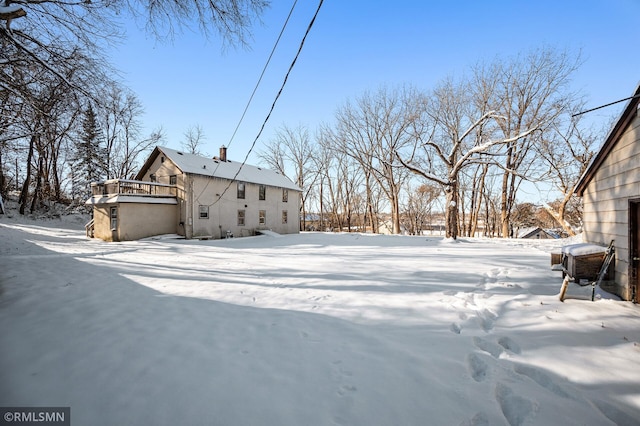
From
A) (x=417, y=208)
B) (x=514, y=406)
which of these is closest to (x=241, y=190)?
(x=514, y=406)

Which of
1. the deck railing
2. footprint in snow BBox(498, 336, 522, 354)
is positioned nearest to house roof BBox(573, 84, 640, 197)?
footprint in snow BBox(498, 336, 522, 354)

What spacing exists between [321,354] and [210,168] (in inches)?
715

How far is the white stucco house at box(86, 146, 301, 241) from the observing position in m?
15.1

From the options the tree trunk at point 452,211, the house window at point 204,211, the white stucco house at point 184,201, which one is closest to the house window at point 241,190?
the white stucco house at point 184,201

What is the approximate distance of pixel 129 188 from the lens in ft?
57.7

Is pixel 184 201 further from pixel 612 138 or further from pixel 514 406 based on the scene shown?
pixel 612 138

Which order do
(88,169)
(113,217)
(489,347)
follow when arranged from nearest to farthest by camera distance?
(489,347), (113,217), (88,169)

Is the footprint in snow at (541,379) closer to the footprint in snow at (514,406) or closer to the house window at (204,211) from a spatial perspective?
the footprint in snow at (514,406)

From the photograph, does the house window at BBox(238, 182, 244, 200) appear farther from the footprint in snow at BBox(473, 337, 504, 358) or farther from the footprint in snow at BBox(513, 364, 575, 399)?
the footprint in snow at BBox(513, 364, 575, 399)

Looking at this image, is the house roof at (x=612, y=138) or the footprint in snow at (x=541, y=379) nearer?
the footprint in snow at (x=541, y=379)

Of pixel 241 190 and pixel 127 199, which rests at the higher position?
pixel 241 190

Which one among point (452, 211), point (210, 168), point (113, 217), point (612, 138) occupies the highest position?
point (210, 168)

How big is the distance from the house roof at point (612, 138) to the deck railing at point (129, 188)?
18323mm

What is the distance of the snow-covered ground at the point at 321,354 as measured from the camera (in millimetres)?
1989
